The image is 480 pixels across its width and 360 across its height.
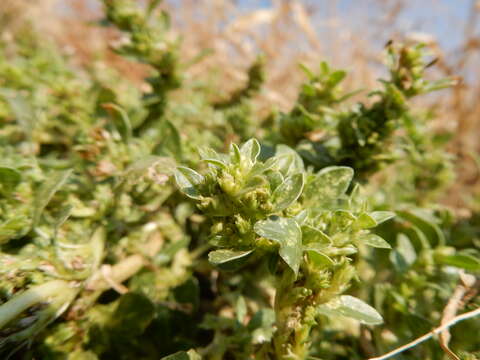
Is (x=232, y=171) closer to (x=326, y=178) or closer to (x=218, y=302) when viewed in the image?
(x=326, y=178)

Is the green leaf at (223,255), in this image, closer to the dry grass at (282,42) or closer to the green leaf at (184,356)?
the green leaf at (184,356)

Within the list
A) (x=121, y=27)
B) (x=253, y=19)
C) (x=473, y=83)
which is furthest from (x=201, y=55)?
(x=473, y=83)

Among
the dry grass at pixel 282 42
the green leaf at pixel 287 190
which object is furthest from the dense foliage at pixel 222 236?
the dry grass at pixel 282 42

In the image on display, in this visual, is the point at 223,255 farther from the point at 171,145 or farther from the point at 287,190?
the point at 171,145

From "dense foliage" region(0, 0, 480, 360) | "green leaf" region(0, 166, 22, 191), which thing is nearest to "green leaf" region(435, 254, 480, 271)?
"dense foliage" region(0, 0, 480, 360)

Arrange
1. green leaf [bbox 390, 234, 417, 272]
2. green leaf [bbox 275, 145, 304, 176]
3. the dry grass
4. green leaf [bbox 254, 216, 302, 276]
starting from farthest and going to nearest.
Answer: the dry grass
green leaf [bbox 390, 234, 417, 272]
green leaf [bbox 275, 145, 304, 176]
green leaf [bbox 254, 216, 302, 276]

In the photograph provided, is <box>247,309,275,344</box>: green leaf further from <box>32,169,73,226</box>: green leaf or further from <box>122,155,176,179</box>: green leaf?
<box>32,169,73,226</box>: green leaf
